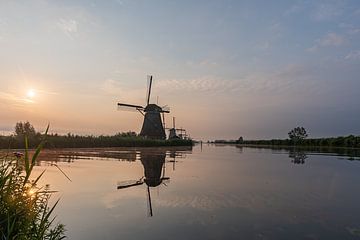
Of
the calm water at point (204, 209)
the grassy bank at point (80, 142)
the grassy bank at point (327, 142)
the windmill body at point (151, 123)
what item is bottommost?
the calm water at point (204, 209)

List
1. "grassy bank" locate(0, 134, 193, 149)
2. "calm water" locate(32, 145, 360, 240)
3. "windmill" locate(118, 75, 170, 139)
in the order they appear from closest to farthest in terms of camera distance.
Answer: "calm water" locate(32, 145, 360, 240), "grassy bank" locate(0, 134, 193, 149), "windmill" locate(118, 75, 170, 139)

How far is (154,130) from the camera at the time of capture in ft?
165

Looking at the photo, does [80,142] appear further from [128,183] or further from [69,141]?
[128,183]

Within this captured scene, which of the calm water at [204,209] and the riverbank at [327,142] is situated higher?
the riverbank at [327,142]

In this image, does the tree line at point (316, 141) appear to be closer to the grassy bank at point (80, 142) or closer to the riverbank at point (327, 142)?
the riverbank at point (327, 142)

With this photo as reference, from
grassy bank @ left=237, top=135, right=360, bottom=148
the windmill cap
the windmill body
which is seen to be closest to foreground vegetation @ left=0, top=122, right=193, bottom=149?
the windmill body

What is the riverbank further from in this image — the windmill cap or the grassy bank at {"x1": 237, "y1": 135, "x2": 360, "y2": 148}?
the windmill cap

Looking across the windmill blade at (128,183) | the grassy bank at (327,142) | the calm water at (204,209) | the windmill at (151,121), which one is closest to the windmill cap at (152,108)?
the windmill at (151,121)

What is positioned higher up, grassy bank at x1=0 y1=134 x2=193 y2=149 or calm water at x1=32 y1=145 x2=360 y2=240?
grassy bank at x1=0 y1=134 x2=193 y2=149

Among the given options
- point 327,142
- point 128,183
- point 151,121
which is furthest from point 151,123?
point 327,142

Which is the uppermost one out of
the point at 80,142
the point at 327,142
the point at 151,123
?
the point at 151,123

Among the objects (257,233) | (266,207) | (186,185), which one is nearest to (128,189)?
(186,185)

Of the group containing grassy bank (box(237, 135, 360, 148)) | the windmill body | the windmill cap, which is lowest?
grassy bank (box(237, 135, 360, 148))

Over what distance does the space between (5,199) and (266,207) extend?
6.70m
